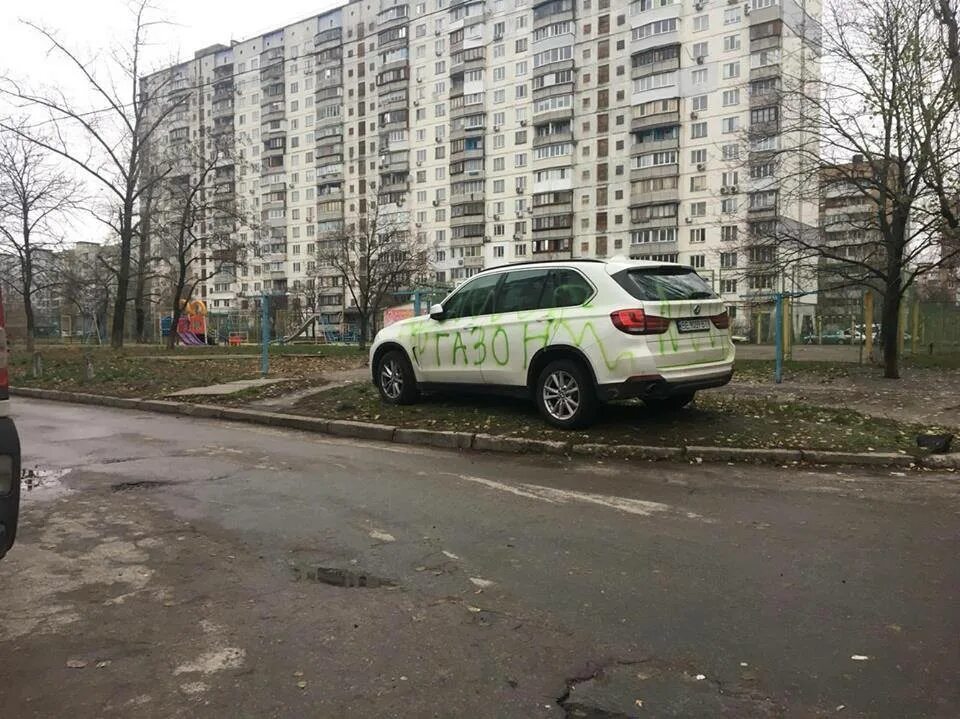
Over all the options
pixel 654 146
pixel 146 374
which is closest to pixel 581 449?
pixel 146 374

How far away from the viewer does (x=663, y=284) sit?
293 inches

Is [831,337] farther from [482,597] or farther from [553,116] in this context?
[482,597]

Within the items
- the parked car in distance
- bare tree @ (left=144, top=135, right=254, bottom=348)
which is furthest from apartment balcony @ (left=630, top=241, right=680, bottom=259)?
bare tree @ (left=144, top=135, right=254, bottom=348)

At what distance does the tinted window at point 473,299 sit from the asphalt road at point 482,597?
291cm

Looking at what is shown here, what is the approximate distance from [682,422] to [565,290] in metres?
2.11

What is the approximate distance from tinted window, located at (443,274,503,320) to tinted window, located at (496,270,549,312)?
0.17 m

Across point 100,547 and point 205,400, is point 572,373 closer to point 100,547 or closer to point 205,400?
point 100,547

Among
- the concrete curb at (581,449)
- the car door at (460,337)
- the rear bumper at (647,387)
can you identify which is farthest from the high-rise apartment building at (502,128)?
the rear bumper at (647,387)

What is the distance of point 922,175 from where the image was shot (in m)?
13.5

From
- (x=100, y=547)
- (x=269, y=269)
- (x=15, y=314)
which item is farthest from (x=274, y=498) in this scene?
(x=269, y=269)

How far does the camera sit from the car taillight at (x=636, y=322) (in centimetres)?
706

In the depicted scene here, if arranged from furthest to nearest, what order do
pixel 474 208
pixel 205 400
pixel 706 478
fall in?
Result: pixel 474 208 → pixel 205 400 → pixel 706 478

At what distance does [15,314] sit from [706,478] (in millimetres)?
53898

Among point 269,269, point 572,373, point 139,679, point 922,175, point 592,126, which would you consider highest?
point 592,126
